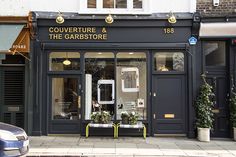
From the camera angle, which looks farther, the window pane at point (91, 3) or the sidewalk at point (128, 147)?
the window pane at point (91, 3)

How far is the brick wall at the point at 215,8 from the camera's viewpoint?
45.1 ft

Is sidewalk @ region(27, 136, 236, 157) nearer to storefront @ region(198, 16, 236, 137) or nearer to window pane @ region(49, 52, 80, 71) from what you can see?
storefront @ region(198, 16, 236, 137)

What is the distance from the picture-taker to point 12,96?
1394cm

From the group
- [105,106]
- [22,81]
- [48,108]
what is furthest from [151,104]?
[22,81]

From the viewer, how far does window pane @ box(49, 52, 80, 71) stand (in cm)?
1394

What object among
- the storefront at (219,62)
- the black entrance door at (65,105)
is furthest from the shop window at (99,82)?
the storefront at (219,62)

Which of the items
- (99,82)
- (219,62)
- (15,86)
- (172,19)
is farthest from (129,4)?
(15,86)

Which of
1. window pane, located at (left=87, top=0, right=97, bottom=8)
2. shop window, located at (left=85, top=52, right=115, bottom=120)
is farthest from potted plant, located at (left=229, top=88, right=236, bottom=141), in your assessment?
window pane, located at (left=87, top=0, right=97, bottom=8)

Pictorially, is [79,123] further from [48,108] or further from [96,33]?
[96,33]

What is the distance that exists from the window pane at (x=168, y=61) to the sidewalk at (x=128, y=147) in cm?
245

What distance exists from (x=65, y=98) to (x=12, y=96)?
1.86 meters

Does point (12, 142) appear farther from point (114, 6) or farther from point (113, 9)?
point (114, 6)

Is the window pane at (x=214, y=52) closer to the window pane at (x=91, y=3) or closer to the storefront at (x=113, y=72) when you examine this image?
the storefront at (x=113, y=72)

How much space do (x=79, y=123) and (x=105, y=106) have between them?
1087 mm
